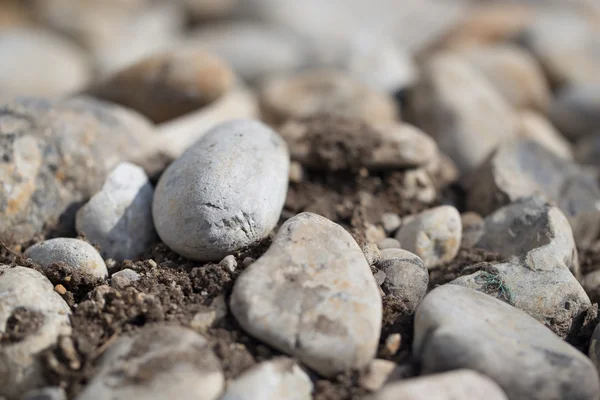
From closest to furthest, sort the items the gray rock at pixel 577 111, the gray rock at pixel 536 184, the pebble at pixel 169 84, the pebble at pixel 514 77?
the gray rock at pixel 536 184
the pebble at pixel 169 84
the gray rock at pixel 577 111
the pebble at pixel 514 77

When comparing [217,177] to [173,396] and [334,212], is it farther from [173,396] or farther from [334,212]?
Result: [173,396]

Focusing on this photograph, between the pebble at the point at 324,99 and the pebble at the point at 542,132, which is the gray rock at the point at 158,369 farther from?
the pebble at the point at 542,132

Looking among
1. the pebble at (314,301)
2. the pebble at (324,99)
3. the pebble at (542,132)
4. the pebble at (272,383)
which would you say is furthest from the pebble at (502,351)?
the pebble at (542,132)

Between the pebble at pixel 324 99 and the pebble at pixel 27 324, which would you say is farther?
the pebble at pixel 324 99

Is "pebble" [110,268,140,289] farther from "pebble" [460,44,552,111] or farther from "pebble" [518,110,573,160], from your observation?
"pebble" [460,44,552,111]

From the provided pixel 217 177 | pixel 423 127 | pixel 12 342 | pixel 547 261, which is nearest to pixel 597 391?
pixel 547 261

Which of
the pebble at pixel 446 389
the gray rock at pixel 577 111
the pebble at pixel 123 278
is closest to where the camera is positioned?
the pebble at pixel 446 389
